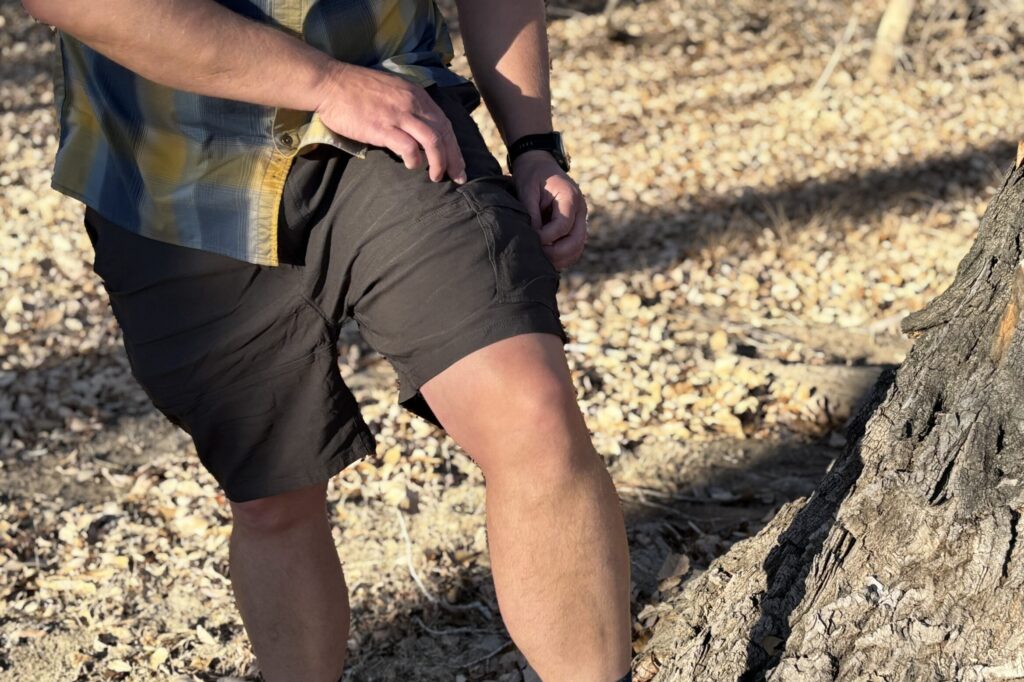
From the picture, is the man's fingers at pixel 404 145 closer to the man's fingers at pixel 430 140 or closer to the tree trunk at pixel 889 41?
the man's fingers at pixel 430 140

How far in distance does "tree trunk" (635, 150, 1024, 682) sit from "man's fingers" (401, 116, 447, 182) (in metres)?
1.05

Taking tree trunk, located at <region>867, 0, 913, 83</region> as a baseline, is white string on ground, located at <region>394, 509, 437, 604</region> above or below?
above

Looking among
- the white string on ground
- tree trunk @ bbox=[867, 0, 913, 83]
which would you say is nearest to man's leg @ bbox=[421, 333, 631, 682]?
the white string on ground

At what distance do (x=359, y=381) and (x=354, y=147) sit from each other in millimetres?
2917

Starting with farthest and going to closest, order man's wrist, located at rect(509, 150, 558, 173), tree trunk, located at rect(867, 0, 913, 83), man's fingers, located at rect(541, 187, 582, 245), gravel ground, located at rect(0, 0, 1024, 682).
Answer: tree trunk, located at rect(867, 0, 913, 83) < gravel ground, located at rect(0, 0, 1024, 682) < man's wrist, located at rect(509, 150, 558, 173) < man's fingers, located at rect(541, 187, 582, 245)

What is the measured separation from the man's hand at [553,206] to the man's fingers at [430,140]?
0.66 ft

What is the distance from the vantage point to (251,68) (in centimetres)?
165

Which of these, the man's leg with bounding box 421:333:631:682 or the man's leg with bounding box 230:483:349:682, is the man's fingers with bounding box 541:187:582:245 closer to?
the man's leg with bounding box 421:333:631:682

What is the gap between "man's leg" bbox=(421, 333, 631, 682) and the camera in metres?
1.63

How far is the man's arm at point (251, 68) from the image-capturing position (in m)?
1.59

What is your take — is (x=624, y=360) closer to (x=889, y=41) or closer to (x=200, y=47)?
(x=200, y=47)

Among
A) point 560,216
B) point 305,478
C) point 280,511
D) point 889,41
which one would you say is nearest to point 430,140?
point 560,216

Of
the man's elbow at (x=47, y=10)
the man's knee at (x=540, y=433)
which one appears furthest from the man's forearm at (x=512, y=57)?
the man's elbow at (x=47, y=10)

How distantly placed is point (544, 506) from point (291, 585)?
83cm
